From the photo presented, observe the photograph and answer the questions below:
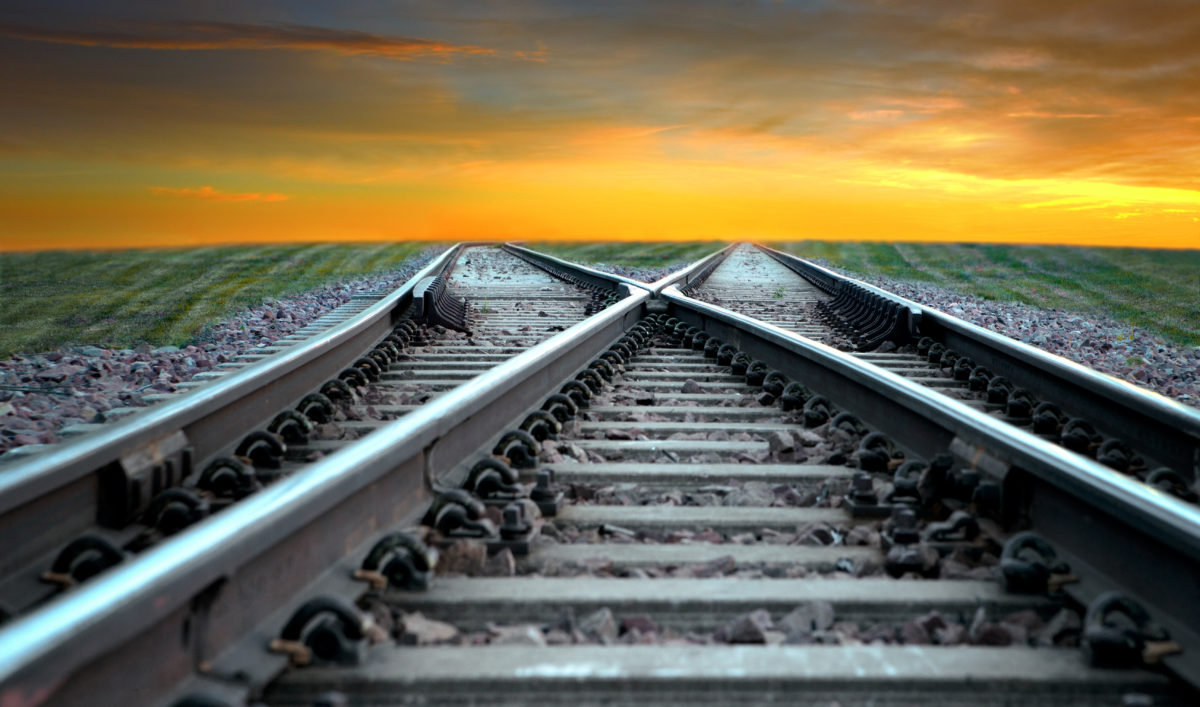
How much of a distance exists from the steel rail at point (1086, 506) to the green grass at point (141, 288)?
345 inches

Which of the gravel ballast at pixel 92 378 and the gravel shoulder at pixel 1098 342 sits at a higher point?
the gravel shoulder at pixel 1098 342

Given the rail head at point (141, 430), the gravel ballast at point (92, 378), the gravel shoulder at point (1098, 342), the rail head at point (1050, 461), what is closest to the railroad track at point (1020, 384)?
the rail head at point (1050, 461)

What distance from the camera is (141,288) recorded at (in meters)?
17.6

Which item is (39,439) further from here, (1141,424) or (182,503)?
(1141,424)

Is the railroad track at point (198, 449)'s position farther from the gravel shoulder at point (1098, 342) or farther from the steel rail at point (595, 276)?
the gravel shoulder at point (1098, 342)

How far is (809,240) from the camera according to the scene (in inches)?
1658

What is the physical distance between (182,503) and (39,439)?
6.76 feet

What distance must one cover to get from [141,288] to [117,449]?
15.9 metres

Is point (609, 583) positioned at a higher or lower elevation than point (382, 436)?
lower

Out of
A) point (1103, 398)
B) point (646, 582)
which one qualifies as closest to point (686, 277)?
point (1103, 398)

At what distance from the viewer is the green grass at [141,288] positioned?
1240 cm

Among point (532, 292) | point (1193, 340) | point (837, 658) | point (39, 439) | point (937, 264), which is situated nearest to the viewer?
point (837, 658)

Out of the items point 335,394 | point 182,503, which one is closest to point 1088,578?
point 182,503

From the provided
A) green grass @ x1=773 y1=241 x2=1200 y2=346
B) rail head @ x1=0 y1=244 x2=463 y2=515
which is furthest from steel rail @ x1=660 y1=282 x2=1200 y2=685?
green grass @ x1=773 y1=241 x2=1200 y2=346
